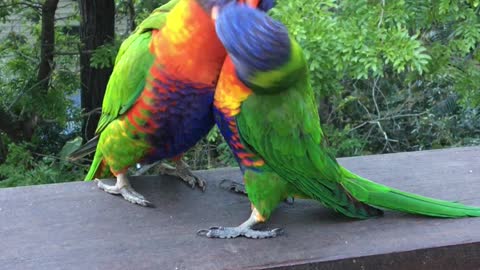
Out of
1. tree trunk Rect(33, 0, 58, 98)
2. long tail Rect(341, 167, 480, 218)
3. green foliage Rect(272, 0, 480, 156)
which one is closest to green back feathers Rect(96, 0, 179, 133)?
long tail Rect(341, 167, 480, 218)

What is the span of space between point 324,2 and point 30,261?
1287 mm

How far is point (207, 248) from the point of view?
3.16 ft

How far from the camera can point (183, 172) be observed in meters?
1.34

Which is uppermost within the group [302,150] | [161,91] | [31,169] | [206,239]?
[161,91]

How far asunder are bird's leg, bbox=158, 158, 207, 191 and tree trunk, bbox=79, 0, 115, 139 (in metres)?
1.42

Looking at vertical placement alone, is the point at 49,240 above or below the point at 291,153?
below

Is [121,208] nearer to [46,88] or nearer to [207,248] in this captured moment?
[207,248]

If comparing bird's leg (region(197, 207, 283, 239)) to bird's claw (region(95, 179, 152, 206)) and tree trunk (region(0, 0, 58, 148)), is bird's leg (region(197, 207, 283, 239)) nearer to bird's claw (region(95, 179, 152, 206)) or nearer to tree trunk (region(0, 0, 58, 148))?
bird's claw (region(95, 179, 152, 206))

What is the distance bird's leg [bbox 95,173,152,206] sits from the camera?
1.19 metres

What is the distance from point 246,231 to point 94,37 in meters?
1.99

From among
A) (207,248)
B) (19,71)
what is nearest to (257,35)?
(207,248)

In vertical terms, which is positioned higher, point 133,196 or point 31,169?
point 133,196

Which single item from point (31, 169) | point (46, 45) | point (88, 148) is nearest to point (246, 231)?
point (88, 148)

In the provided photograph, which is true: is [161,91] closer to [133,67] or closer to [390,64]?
[133,67]
